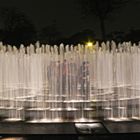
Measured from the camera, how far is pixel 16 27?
16312mm

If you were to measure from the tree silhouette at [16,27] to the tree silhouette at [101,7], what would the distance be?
2.84m

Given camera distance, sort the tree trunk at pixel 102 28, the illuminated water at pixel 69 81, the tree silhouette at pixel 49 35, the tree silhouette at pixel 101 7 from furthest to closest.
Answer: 1. the tree silhouette at pixel 101 7
2. the tree trunk at pixel 102 28
3. the tree silhouette at pixel 49 35
4. the illuminated water at pixel 69 81

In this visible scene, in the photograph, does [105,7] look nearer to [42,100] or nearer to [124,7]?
[124,7]

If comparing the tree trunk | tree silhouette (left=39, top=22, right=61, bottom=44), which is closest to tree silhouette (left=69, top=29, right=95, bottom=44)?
the tree trunk

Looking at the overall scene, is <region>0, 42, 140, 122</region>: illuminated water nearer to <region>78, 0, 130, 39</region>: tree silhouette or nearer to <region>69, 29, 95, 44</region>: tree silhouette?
<region>69, 29, 95, 44</region>: tree silhouette

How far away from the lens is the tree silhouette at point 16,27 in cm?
1594

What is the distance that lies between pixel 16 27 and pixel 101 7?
4186 mm

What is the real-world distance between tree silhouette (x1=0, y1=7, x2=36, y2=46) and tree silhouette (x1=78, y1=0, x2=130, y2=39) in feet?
9.32

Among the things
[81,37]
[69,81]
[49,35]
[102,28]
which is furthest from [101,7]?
[69,81]

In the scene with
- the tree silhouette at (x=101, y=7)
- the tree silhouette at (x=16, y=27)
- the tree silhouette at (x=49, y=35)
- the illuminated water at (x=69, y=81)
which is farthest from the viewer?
the tree silhouette at (x=101, y=7)

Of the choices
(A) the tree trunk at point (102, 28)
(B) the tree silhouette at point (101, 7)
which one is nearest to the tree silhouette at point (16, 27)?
(B) the tree silhouette at point (101, 7)

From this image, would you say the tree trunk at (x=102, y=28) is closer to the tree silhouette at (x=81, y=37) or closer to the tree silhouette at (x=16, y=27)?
the tree silhouette at (x=81, y=37)

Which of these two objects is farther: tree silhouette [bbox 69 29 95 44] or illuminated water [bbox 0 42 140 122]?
tree silhouette [bbox 69 29 95 44]

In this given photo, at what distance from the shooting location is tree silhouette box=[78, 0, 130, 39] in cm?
1695
